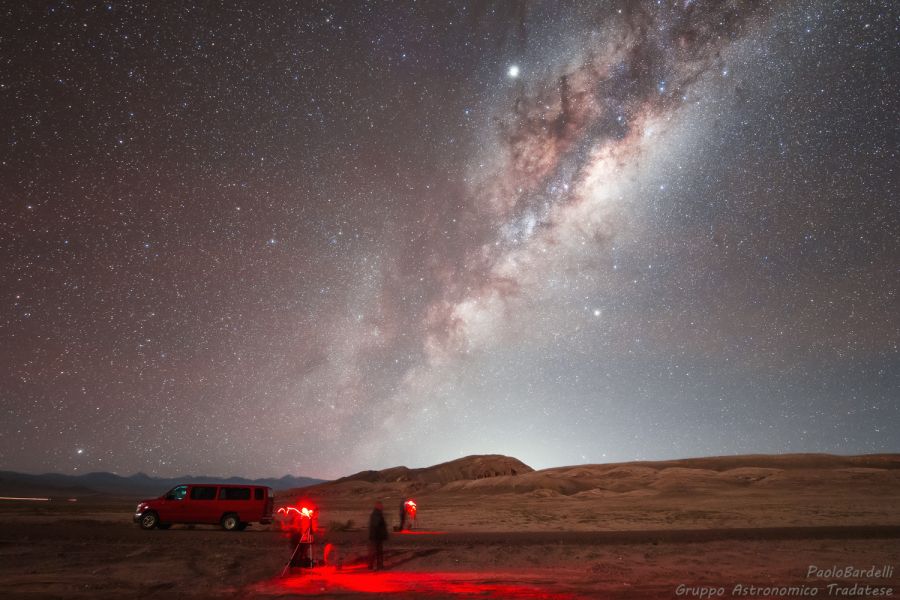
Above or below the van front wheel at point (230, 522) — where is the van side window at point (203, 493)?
above

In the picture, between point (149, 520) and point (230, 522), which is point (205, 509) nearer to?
point (230, 522)

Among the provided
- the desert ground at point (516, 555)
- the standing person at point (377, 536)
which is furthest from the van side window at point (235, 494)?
the standing person at point (377, 536)

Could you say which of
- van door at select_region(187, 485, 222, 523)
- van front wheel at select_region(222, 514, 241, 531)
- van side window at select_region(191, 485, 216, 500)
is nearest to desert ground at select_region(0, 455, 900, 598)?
van front wheel at select_region(222, 514, 241, 531)

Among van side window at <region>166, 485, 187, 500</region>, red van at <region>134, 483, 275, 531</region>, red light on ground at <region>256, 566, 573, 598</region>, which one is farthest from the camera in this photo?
van side window at <region>166, 485, 187, 500</region>

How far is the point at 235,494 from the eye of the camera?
24828 mm

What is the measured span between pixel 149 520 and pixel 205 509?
7.72ft

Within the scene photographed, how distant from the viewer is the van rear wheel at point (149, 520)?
2398 centimetres

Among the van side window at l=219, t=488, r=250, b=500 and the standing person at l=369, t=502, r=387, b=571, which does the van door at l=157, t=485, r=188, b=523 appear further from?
the standing person at l=369, t=502, r=387, b=571

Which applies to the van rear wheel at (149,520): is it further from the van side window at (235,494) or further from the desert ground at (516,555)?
the van side window at (235,494)

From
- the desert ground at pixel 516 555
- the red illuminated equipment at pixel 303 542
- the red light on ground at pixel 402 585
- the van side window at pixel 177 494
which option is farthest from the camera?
the van side window at pixel 177 494

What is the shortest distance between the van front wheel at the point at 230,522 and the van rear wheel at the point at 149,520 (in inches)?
115

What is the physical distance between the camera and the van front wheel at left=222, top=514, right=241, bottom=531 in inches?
952

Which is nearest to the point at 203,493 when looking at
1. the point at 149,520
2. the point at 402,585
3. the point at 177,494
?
the point at 177,494

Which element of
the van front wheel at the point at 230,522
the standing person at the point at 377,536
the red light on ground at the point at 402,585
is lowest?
the van front wheel at the point at 230,522
